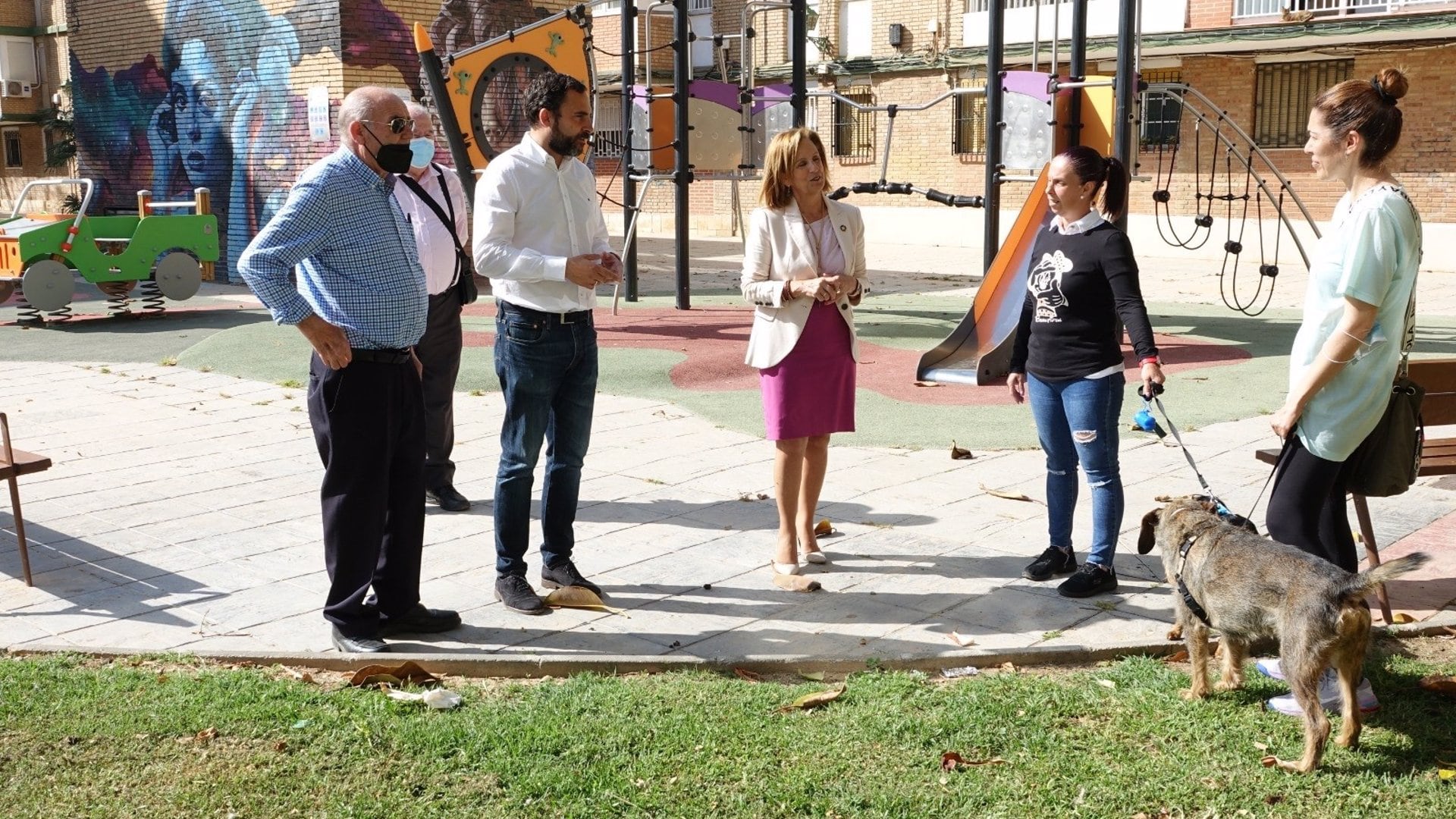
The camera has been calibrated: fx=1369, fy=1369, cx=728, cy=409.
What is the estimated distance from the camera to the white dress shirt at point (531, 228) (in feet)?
16.6

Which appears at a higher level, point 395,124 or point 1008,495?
point 395,124

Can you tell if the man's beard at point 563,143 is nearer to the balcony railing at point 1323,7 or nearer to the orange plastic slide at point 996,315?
the orange plastic slide at point 996,315

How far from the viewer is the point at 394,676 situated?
4582mm

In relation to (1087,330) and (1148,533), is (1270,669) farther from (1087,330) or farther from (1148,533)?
(1087,330)

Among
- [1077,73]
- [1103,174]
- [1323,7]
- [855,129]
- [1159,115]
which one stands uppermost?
[1323,7]

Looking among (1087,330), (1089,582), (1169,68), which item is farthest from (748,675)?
(1169,68)

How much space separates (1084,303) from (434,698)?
2.86 m

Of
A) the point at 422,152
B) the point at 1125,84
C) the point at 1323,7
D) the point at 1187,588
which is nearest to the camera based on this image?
the point at 1187,588

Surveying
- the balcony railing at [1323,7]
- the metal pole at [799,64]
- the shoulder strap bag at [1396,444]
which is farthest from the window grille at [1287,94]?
the shoulder strap bag at [1396,444]

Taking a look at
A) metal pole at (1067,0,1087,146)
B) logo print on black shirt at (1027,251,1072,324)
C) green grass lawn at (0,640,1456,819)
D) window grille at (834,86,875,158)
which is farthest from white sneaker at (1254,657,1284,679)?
window grille at (834,86,875,158)

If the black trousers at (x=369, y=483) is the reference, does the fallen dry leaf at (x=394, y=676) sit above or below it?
below

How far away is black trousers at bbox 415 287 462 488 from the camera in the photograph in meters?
6.85

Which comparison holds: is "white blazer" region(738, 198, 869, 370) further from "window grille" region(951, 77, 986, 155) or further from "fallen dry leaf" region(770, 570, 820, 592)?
"window grille" region(951, 77, 986, 155)

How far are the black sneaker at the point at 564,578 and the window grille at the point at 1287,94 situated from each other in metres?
23.8
